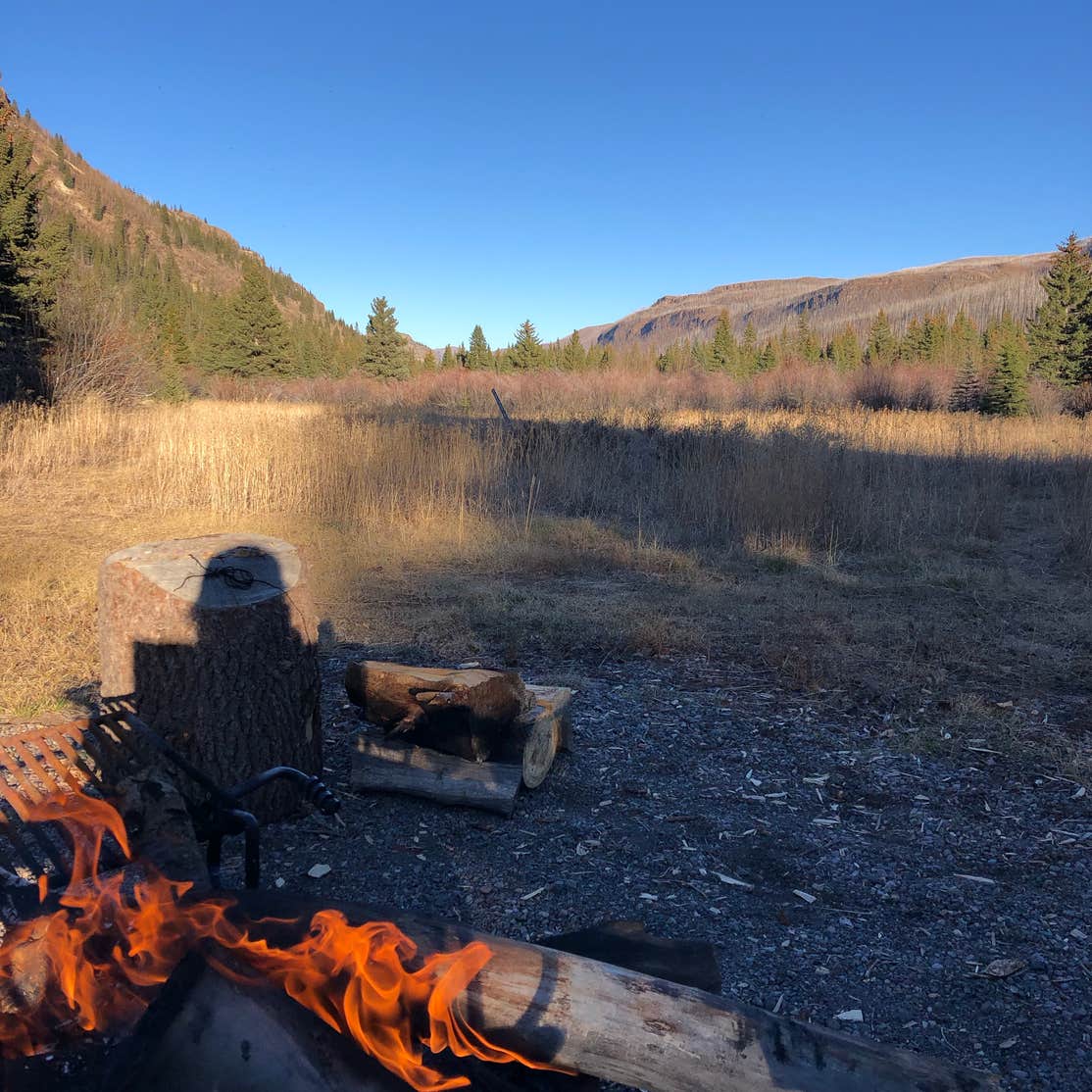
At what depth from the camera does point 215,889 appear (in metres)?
1.49

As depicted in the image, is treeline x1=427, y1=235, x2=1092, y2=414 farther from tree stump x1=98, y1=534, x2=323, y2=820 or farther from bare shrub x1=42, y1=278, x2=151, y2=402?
tree stump x1=98, y1=534, x2=323, y2=820

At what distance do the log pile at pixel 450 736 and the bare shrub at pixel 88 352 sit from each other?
43.1 ft

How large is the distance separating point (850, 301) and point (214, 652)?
5008 inches

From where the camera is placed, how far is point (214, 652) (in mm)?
2641

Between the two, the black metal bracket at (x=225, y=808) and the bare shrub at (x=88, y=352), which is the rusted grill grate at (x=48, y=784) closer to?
the black metal bracket at (x=225, y=808)

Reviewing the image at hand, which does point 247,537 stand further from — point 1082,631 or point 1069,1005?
point 1082,631

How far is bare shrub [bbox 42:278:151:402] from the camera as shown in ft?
45.8

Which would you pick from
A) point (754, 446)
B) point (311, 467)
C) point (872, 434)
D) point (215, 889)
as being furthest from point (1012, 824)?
point (872, 434)

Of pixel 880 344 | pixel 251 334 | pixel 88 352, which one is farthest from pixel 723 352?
pixel 88 352

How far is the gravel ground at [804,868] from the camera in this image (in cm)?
210

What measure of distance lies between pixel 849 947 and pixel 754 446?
7346 millimetres

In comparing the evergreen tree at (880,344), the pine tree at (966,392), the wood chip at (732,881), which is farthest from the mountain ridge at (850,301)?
the wood chip at (732,881)

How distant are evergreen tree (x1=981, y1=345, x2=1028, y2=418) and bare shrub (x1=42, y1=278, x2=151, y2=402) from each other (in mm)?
22121

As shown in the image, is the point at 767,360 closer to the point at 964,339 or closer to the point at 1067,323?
the point at 964,339
